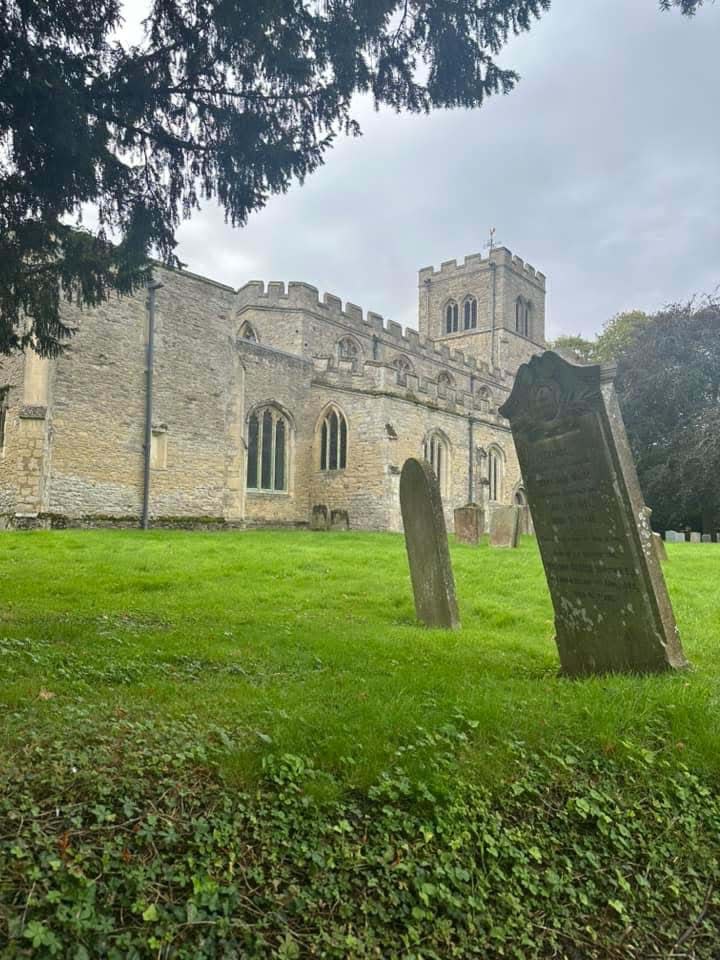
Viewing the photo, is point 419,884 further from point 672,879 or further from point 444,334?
point 444,334

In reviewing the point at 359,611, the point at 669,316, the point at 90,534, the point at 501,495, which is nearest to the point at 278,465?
the point at 90,534

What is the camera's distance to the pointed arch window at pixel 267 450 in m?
22.4

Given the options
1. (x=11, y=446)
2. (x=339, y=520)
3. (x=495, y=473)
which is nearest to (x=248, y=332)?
(x=339, y=520)

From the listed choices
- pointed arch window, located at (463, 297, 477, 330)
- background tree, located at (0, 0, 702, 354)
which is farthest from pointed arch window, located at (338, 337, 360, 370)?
background tree, located at (0, 0, 702, 354)

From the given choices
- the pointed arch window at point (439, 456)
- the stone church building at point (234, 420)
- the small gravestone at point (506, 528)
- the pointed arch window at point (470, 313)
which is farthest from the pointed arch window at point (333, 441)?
the pointed arch window at point (470, 313)

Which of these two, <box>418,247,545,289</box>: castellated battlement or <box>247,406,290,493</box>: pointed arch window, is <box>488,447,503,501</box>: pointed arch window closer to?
<box>247,406,290,493</box>: pointed arch window

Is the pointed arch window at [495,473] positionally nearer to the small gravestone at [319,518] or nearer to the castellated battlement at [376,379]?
the castellated battlement at [376,379]

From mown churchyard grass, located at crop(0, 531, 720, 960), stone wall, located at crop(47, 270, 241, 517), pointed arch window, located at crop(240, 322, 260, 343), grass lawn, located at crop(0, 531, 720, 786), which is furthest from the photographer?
pointed arch window, located at crop(240, 322, 260, 343)

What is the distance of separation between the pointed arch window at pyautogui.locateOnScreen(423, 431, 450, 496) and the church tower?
16679 millimetres

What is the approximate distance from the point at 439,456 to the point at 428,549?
19671 millimetres

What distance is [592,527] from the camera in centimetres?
475

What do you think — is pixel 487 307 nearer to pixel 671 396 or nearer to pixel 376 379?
Result: pixel 671 396

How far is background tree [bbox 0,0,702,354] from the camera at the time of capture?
453cm

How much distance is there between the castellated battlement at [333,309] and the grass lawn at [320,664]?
2118 centimetres
